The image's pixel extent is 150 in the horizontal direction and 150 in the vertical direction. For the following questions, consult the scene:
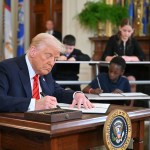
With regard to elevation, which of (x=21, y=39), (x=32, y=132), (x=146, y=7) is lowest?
(x=32, y=132)

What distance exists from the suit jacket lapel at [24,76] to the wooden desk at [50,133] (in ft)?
0.99

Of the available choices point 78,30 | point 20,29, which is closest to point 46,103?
point 78,30

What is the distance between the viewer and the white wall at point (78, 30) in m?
7.03

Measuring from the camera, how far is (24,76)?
77.0 inches

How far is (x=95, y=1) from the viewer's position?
22.8 feet

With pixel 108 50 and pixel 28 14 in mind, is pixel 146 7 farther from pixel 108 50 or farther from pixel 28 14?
pixel 28 14

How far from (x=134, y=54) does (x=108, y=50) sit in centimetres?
38

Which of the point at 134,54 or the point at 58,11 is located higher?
the point at 58,11

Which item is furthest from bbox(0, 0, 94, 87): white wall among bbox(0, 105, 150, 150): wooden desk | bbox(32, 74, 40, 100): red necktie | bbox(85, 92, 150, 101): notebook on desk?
bbox(0, 105, 150, 150): wooden desk

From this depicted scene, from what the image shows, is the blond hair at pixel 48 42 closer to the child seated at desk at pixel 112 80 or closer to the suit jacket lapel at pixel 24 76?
the suit jacket lapel at pixel 24 76

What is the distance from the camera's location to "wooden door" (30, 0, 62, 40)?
8289 mm

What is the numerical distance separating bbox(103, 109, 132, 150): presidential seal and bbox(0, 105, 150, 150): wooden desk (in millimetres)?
53

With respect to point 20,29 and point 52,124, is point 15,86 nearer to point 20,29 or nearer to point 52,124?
point 52,124

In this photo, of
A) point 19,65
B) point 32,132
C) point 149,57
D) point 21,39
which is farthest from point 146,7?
point 32,132
